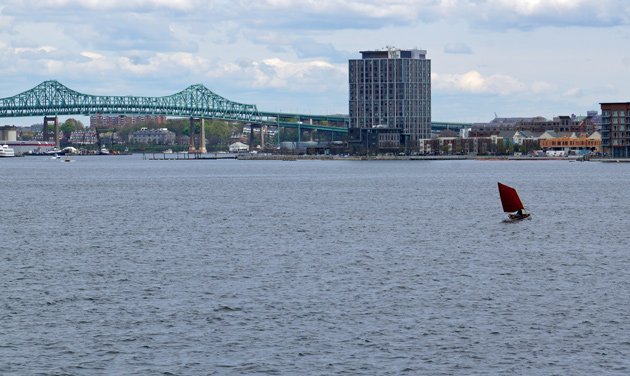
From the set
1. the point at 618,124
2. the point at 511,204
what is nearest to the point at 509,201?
the point at 511,204

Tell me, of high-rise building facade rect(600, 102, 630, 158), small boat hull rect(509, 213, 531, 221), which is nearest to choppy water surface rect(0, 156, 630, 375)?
small boat hull rect(509, 213, 531, 221)

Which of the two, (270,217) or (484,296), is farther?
(270,217)

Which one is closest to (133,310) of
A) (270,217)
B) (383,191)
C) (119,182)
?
(270,217)

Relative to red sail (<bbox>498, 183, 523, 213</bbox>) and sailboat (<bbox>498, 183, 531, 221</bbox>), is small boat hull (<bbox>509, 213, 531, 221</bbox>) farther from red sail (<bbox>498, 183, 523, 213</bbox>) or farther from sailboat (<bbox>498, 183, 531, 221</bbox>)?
red sail (<bbox>498, 183, 523, 213</bbox>)

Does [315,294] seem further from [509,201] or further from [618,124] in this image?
[618,124]

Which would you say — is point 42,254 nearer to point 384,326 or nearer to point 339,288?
point 339,288

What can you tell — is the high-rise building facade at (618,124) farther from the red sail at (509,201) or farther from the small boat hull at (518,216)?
the red sail at (509,201)

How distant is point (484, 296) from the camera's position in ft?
113

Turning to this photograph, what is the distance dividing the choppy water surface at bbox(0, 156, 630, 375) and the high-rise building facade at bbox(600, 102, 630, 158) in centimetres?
13282

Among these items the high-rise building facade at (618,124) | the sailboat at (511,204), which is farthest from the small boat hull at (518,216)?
the high-rise building facade at (618,124)

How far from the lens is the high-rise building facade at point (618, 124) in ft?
641

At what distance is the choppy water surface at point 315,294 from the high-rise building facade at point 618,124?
133 meters

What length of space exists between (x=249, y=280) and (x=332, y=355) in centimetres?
1089

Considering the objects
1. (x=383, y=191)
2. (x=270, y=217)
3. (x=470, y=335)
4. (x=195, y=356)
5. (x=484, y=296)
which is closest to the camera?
(x=195, y=356)
